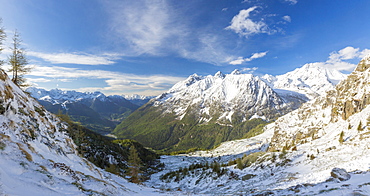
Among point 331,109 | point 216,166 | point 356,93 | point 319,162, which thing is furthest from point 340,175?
point 331,109

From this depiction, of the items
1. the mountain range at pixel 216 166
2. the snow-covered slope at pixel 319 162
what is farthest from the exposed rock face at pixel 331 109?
the mountain range at pixel 216 166

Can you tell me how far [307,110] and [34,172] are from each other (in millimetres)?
94724

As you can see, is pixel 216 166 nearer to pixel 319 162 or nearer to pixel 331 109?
pixel 319 162

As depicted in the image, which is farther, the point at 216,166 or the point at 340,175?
the point at 216,166

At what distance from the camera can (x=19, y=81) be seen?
1111 inches

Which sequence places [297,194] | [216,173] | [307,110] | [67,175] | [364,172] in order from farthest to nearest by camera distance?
[307,110]
[216,173]
[364,172]
[297,194]
[67,175]

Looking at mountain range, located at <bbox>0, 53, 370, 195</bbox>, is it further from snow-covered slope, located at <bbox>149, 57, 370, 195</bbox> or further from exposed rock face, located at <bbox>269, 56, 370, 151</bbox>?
exposed rock face, located at <bbox>269, 56, 370, 151</bbox>

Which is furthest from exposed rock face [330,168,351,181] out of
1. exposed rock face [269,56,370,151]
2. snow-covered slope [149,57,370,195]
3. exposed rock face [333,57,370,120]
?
exposed rock face [333,57,370,120]

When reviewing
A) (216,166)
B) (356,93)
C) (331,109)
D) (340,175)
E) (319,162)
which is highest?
(356,93)

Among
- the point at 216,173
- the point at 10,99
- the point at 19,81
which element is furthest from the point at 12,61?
the point at 216,173

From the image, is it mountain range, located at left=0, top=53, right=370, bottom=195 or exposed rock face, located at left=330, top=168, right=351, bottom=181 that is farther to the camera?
exposed rock face, located at left=330, top=168, right=351, bottom=181

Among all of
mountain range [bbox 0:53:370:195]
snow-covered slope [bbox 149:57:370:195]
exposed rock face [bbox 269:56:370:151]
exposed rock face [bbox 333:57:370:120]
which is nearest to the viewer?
mountain range [bbox 0:53:370:195]

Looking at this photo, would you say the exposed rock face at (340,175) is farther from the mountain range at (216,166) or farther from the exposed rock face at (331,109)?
the exposed rock face at (331,109)

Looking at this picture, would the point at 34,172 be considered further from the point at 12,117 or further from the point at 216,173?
the point at 216,173
